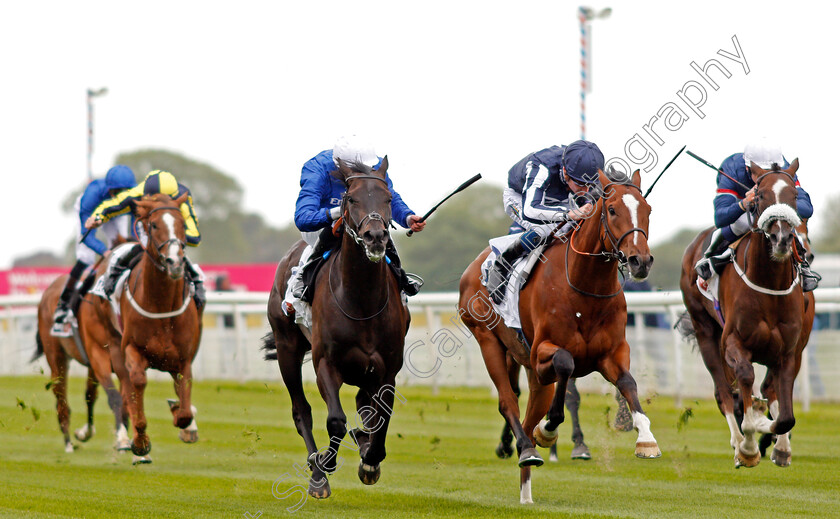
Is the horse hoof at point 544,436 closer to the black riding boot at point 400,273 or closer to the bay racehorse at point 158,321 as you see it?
the black riding boot at point 400,273

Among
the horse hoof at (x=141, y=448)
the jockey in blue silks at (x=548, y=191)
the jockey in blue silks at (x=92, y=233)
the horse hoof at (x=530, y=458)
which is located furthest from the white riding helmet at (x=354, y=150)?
the jockey in blue silks at (x=92, y=233)

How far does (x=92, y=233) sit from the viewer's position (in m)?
10.4

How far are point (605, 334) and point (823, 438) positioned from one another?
14.6 feet

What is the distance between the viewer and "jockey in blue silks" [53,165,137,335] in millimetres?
9945

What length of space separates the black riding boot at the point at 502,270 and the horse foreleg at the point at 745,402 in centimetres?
160

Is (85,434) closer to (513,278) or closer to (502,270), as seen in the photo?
(502,270)

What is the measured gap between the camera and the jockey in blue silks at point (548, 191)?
21.6 ft

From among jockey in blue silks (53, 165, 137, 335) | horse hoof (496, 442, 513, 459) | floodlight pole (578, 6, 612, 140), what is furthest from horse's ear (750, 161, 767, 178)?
floodlight pole (578, 6, 612, 140)

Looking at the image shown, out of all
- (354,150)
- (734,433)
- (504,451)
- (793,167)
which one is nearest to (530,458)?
(354,150)

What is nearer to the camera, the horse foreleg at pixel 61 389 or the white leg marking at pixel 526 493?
the white leg marking at pixel 526 493

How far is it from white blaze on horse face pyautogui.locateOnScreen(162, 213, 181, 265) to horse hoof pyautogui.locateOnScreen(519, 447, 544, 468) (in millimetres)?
3138

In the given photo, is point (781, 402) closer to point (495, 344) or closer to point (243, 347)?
point (495, 344)

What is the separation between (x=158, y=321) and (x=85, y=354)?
2.72 metres

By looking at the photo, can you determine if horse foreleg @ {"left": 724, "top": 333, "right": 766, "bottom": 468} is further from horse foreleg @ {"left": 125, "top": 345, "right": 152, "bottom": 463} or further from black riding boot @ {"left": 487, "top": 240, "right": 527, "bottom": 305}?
horse foreleg @ {"left": 125, "top": 345, "right": 152, "bottom": 463}
